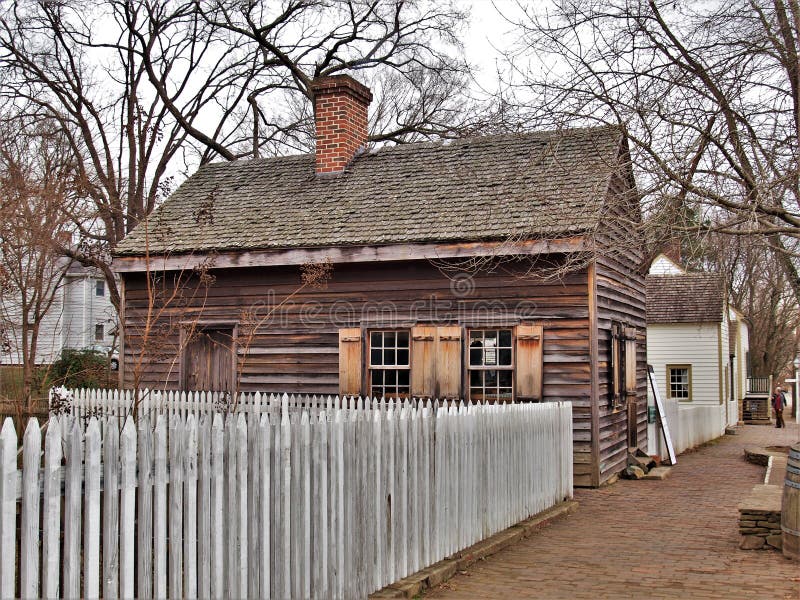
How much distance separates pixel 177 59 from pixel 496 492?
22.6 meters

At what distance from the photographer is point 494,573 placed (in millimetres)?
7910

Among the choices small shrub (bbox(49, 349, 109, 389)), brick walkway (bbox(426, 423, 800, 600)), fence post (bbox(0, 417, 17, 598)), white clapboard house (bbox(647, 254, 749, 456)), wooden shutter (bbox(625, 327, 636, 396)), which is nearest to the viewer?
fence post (bbox(0, 417, 17, 598))

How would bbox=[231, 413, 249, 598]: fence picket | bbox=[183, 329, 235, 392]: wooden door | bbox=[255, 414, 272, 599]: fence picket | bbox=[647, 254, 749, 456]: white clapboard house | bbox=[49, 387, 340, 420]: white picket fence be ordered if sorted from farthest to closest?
bbox=[647, 254, 749, 456]: white clapboard house, bbox=[183, 329, 235, 392]: wooden door, bbox=[49, 387, 340, 420]: white picket fence, bbox=[255, 414, 272, 599]: fence picket, bbox=[231, 413, 249, 598]: fence picket

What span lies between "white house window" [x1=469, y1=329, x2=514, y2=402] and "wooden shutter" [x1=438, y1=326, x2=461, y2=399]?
24 centimetres

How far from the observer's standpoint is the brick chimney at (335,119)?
17.4 metres

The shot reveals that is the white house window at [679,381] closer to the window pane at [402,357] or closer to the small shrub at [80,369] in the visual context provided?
the window pane at [402,357]

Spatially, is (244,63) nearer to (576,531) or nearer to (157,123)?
(157,123)

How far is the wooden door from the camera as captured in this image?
1581cm

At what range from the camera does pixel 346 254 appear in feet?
47.5

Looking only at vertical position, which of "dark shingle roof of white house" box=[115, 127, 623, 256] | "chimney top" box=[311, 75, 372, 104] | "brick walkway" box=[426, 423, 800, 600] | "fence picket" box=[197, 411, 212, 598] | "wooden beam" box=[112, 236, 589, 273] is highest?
"chimney top" box=[311, 75, 372, 104]

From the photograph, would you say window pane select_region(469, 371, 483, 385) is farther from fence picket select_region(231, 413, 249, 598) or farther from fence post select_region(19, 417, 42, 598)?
fence post select_region(19, 417, 42, 598)

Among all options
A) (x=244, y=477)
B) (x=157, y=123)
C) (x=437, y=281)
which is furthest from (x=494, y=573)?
(x=157, y=123)

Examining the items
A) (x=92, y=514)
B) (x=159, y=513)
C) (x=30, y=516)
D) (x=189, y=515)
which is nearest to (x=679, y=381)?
(x=189, y=515)

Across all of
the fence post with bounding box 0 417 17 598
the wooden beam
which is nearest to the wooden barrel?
the wooden beam
